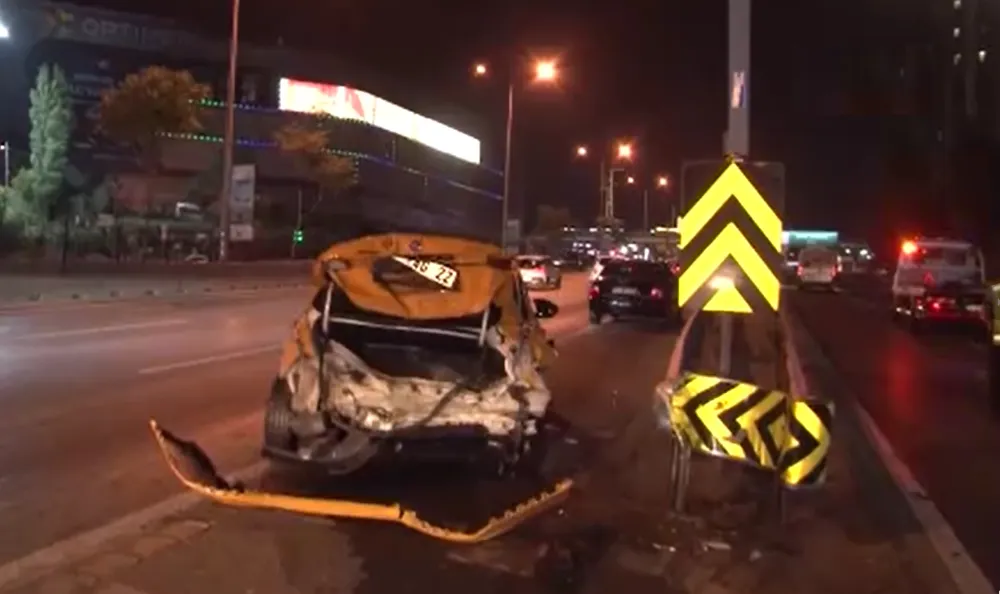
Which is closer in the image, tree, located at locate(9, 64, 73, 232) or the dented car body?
the dented car body

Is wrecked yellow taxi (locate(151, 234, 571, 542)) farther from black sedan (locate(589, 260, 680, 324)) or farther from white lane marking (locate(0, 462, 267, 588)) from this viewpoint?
black sedan (locate(589, 260, 680, 324))

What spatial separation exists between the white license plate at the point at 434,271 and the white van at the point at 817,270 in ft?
171

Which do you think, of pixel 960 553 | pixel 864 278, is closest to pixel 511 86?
pixel 864 278

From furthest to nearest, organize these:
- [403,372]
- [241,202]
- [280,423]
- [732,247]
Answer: [241,202] < [732,247] < [403,372] < [280,423]

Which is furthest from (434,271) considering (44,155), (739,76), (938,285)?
(44,155)

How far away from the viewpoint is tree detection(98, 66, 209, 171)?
57.9 meters

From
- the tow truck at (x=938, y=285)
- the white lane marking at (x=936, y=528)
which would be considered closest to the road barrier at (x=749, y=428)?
the white lane marking at (x=936, y=528)

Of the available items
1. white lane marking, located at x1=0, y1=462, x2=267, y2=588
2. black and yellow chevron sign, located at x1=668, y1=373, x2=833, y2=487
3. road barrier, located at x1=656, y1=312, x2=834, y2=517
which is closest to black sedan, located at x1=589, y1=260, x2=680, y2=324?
road barrier, located at x1=656, y1=312, x2=834, y2=517

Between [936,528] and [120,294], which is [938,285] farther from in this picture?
[936,528]

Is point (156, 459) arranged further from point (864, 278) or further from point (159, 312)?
point (864, 278)

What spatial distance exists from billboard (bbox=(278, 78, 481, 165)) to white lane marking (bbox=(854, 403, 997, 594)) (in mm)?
65441

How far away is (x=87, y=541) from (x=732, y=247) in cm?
588

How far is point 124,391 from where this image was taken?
14.0 meters

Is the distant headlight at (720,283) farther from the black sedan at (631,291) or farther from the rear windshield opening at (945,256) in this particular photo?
the rear windshield opening at (945,256)
